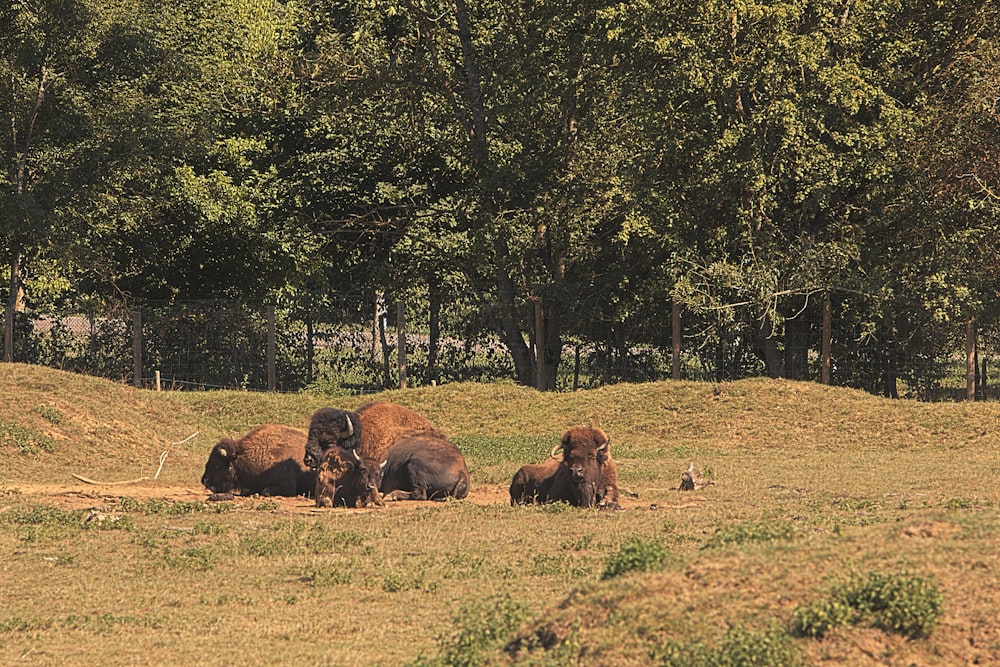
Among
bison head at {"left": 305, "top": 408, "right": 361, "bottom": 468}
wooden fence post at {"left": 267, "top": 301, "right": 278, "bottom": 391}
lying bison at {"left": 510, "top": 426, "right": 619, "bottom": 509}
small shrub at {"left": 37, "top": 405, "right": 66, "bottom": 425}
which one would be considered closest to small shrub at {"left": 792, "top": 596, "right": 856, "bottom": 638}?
lying bison at {"left": 510, "top": 426, "right": 619, "bottom": 509}

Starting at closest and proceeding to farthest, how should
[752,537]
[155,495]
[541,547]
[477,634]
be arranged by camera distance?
[477,634]
[752,537]
[541,547]
[155,495]

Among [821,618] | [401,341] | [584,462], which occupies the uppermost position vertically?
[401,341]

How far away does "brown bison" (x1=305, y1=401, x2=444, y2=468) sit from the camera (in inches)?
678

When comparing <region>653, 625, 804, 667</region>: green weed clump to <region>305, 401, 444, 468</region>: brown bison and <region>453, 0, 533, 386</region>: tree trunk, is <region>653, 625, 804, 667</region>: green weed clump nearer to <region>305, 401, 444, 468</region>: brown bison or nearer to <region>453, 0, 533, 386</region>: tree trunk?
Result: <region>305, 401, 444, 468</region>: brown bison

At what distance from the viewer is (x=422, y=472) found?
59.1 feet

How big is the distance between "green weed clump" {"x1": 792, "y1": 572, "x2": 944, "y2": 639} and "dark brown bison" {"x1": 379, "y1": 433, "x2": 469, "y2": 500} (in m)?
10.0

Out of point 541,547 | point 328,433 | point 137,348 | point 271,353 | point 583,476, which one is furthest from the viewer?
point 137,348

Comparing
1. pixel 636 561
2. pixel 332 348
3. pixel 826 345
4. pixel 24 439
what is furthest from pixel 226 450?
pixel 826 345

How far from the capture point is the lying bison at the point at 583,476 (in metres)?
16.6

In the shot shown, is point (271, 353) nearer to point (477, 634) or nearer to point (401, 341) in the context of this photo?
point (401, 341)

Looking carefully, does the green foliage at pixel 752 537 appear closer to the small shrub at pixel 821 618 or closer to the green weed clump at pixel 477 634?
the green weed clump at pixel 477 634

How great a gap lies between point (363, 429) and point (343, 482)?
4.03 ft

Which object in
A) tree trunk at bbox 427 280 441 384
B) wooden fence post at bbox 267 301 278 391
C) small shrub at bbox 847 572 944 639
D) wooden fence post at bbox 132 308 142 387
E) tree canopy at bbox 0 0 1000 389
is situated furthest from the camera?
tree trunk at bbox 427 280 441 384

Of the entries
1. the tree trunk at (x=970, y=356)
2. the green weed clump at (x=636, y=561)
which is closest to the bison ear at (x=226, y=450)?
the green weed clump at (x=636, y=561)
